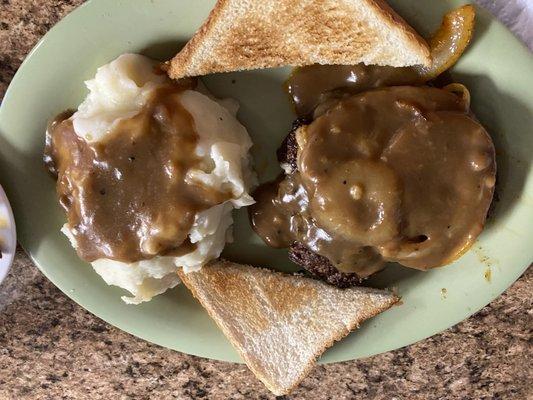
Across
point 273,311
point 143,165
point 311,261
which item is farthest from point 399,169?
point 143,165

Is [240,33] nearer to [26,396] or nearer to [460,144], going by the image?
[460,144]

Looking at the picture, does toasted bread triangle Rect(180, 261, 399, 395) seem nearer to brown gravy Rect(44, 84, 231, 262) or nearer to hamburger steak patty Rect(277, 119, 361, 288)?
hamburger steak patty Rect(277, 119, 361, 288)

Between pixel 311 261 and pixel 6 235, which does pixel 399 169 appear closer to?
pixel 311 261

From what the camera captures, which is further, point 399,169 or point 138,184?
point 138,184

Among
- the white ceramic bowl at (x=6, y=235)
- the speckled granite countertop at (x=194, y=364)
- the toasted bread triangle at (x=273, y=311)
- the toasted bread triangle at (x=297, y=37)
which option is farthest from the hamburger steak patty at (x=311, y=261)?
the white ceramic bowl at (x=6, y=235)

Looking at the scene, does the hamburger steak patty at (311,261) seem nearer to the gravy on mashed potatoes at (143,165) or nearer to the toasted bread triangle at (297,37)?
the gravy on mashed potatoes at (143,165)

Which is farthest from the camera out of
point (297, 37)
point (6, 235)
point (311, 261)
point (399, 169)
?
point (6, 235)
